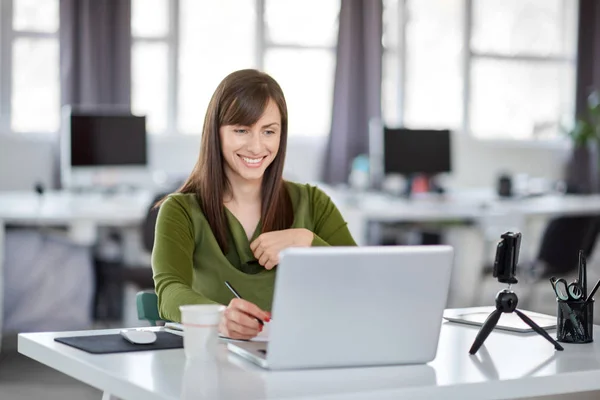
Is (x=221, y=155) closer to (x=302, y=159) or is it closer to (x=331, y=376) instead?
(x=331, y=376)

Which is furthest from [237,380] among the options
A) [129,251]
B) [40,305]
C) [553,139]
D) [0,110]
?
[553,139]

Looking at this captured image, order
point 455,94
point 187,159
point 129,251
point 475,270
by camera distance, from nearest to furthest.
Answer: point 475,270
point 129,251
point 187,159
point 455,94

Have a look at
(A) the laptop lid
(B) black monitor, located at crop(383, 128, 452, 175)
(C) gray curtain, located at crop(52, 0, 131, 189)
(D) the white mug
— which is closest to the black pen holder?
(A) the laptop lid

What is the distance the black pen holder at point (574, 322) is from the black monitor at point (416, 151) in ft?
12.8

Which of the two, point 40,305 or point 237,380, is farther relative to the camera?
point 40,305

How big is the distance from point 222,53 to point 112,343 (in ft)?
17.3

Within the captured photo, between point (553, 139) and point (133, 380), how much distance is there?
693 centimetres

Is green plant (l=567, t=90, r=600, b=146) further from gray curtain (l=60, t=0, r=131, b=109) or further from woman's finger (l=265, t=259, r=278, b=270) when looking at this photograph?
woman's finger (l=265, t=259, r=278, b=270)

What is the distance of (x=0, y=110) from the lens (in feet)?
20.0

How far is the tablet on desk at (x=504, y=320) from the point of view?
6.07ft

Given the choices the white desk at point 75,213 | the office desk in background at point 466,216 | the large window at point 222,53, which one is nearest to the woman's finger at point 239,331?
the white desk at point 75,213

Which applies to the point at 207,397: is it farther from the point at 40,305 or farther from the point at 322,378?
the point at 40,305

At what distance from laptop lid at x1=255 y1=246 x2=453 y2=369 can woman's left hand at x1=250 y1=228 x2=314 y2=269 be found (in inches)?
21.3

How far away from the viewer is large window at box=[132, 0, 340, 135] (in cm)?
648
